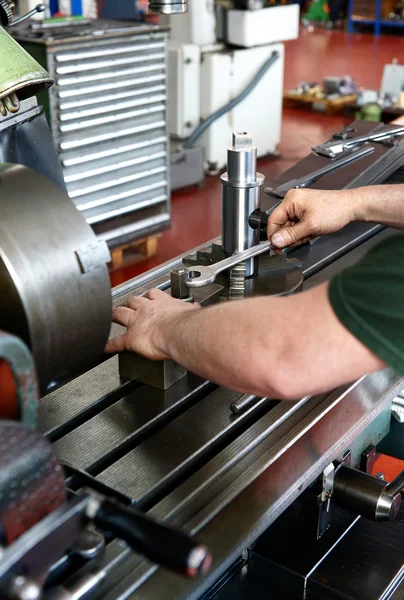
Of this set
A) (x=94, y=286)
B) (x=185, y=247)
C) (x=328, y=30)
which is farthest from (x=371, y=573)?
(x=328, y=30)

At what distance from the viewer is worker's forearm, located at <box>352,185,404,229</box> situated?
4.48ft

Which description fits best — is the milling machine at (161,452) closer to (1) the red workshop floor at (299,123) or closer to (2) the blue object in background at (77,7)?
(1) the red workshop floor at (299,123)

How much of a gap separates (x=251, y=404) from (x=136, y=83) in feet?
6.45

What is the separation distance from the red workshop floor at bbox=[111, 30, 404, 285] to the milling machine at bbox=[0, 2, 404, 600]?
1.84 m

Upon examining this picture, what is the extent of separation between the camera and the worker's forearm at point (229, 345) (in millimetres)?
812

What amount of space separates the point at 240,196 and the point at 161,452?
1.37 feet

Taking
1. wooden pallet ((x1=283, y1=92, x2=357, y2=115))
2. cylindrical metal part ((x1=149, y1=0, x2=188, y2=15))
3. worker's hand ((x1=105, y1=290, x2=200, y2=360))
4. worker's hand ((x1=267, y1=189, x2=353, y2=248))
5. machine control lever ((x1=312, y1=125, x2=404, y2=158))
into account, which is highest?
cylindrical metal part ((x1=149, y1=0, x2=188, y2=15))

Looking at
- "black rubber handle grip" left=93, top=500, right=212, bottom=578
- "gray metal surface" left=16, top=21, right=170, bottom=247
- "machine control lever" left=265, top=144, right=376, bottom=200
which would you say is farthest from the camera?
"gray metal surface" left=16, top=21, right=170, bottom=247

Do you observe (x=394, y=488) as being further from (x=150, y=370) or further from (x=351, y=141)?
(x=351, y=141)

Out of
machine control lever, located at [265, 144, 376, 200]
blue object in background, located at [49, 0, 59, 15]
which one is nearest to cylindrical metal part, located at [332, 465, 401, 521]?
machine control lever, located at [265, 144, 376, 200]

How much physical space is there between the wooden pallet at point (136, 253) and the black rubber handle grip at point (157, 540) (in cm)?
236

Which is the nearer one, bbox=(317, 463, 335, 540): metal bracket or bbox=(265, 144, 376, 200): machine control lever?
bbox=(317, 463, 335, 540): metal bracket

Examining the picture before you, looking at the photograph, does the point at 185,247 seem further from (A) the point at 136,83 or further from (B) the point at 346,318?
(B) the point at 346,318

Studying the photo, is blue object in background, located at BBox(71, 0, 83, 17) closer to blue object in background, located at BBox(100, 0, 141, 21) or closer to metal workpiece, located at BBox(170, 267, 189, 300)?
blue object in background, located at BBox(100, 0, 141, 21)
